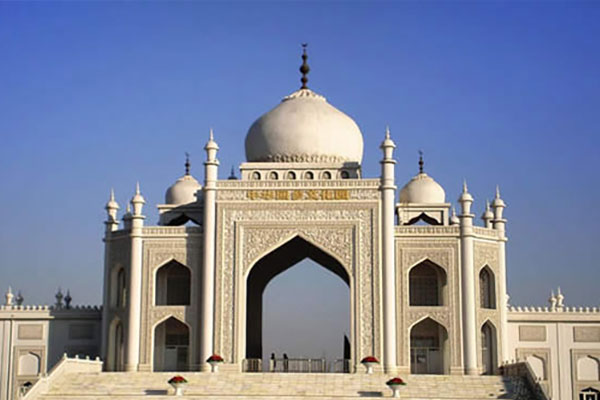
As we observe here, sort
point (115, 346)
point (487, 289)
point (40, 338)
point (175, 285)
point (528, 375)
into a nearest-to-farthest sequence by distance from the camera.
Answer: point (528, 375) < point (487, 289) < point (115, 346) < point (175, 285) < point (40, 338)

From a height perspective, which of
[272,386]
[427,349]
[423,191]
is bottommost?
[272,386]

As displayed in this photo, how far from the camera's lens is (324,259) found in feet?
94.4

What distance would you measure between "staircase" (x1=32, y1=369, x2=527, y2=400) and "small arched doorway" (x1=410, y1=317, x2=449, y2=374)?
2.95m

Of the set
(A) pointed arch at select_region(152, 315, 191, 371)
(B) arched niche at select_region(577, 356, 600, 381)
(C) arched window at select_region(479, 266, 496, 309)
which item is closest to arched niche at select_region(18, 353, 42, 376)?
(A) pointed arch at select_region(152, 315, 191, 371)

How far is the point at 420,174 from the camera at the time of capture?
29.6m

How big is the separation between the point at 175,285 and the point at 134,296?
2303 mm

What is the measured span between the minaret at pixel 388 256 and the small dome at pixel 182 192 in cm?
626

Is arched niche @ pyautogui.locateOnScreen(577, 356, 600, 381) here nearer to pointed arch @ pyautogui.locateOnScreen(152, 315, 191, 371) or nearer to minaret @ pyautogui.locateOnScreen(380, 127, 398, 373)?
minaret @ pyautogui.locateOnScreen(380, 127, 398, 373)

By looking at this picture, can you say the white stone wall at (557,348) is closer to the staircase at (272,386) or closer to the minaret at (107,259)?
the staircase at (272,386)

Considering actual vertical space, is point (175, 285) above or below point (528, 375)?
above

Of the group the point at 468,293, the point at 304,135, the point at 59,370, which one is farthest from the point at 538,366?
the point at 59,370

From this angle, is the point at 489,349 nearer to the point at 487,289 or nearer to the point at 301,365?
the point at 487,289

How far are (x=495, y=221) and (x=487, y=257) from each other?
137 cm

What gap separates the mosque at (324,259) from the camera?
82.8 feet
